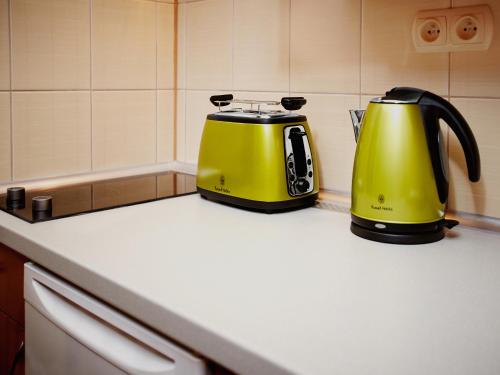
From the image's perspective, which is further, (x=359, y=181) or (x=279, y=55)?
(x=279, y=55)

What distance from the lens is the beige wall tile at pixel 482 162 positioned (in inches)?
38.4

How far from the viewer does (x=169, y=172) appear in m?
1.57

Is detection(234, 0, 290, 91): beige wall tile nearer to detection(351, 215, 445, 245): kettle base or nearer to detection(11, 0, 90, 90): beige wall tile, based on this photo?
detection(11, 0, 90, 90): beige wall tile

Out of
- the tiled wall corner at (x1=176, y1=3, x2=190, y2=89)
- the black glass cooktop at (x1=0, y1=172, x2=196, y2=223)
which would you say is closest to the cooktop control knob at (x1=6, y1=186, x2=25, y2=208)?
the black glass cooktop at (x1=0, y1=172, x2=196, y2=223)

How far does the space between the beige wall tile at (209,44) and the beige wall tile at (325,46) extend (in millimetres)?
242

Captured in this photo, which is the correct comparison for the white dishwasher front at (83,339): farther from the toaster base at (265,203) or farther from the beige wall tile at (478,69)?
the beige wall tile at (478,69)

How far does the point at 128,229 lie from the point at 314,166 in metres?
0.43

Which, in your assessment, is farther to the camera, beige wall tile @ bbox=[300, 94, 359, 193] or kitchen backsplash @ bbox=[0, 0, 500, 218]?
beige wall tile @ bbox=[300, 94, 359, 193]

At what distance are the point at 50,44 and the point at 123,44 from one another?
22cm

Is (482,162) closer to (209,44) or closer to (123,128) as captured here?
(209,44)

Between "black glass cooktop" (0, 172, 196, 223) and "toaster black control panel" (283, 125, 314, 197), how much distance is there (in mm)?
312

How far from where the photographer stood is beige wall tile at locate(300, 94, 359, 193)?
3.89ft

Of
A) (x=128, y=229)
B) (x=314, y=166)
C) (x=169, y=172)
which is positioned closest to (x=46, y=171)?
(x=169, y=172)

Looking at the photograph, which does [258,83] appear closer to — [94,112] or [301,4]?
[301,4]
